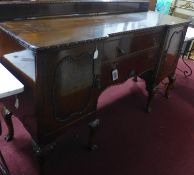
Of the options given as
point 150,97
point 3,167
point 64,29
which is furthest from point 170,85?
point 3,167

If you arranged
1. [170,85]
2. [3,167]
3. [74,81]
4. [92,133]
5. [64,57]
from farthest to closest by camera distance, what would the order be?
1. [170,85]
2. [92,133]
3. [3,167]
4. [74,81]
5. [64,57]

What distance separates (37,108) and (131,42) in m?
0.74

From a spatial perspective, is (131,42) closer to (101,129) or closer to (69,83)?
(69,83)

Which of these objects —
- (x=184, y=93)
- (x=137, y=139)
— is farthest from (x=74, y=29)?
(x=184, y=93)

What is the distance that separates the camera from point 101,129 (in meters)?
1.85

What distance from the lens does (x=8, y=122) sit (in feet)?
5.10

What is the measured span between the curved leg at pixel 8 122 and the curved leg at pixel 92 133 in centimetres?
52

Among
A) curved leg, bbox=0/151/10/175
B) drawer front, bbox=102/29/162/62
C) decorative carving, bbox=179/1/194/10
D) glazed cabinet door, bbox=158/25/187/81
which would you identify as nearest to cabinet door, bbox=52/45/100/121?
drawer front, bbox=102/29/162/62

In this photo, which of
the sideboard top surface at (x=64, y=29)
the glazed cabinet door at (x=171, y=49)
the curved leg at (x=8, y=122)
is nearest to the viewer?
the sideboard top surface at (x=64, y=29)

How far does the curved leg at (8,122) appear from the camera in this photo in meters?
1.48

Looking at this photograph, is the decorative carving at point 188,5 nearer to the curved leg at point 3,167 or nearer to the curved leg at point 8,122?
the curved leg at point 8,122

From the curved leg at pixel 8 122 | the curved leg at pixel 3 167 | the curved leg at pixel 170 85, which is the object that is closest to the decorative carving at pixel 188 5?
the curved leg at pixel 170 85

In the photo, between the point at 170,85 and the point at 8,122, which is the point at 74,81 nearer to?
the point at 8,122

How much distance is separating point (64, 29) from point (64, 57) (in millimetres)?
257
